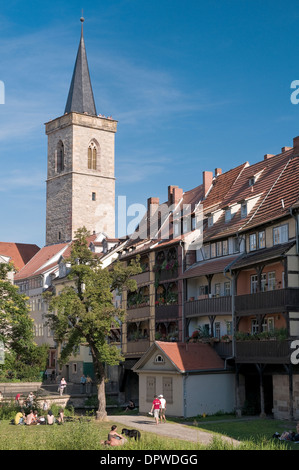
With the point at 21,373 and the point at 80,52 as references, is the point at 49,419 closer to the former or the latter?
the point at 21,373

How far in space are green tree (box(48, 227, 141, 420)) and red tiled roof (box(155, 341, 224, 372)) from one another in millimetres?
3045

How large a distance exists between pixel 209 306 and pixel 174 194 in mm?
15736

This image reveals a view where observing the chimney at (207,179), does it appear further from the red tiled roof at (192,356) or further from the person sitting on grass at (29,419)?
the person sitting on grass at (29,419)

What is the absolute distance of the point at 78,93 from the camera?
97.6m

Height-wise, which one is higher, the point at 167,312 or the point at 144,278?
the point at 144,278

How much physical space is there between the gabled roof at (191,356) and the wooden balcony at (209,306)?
7.10 ft

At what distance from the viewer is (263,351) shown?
36125 millimetres

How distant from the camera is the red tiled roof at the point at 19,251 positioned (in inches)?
3797

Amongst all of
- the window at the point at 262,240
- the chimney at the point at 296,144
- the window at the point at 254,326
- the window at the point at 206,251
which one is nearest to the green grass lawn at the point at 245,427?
the window at the point at 254,326

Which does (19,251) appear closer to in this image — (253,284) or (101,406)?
(101,406)

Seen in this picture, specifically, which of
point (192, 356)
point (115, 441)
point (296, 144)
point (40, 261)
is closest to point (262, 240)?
point (296, 144)

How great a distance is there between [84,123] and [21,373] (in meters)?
44.4

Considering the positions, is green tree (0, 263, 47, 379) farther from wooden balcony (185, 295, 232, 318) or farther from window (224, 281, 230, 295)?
window (224, 281, 230, 295)

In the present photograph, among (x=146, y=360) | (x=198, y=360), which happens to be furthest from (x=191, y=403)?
(x=146, y=360)
